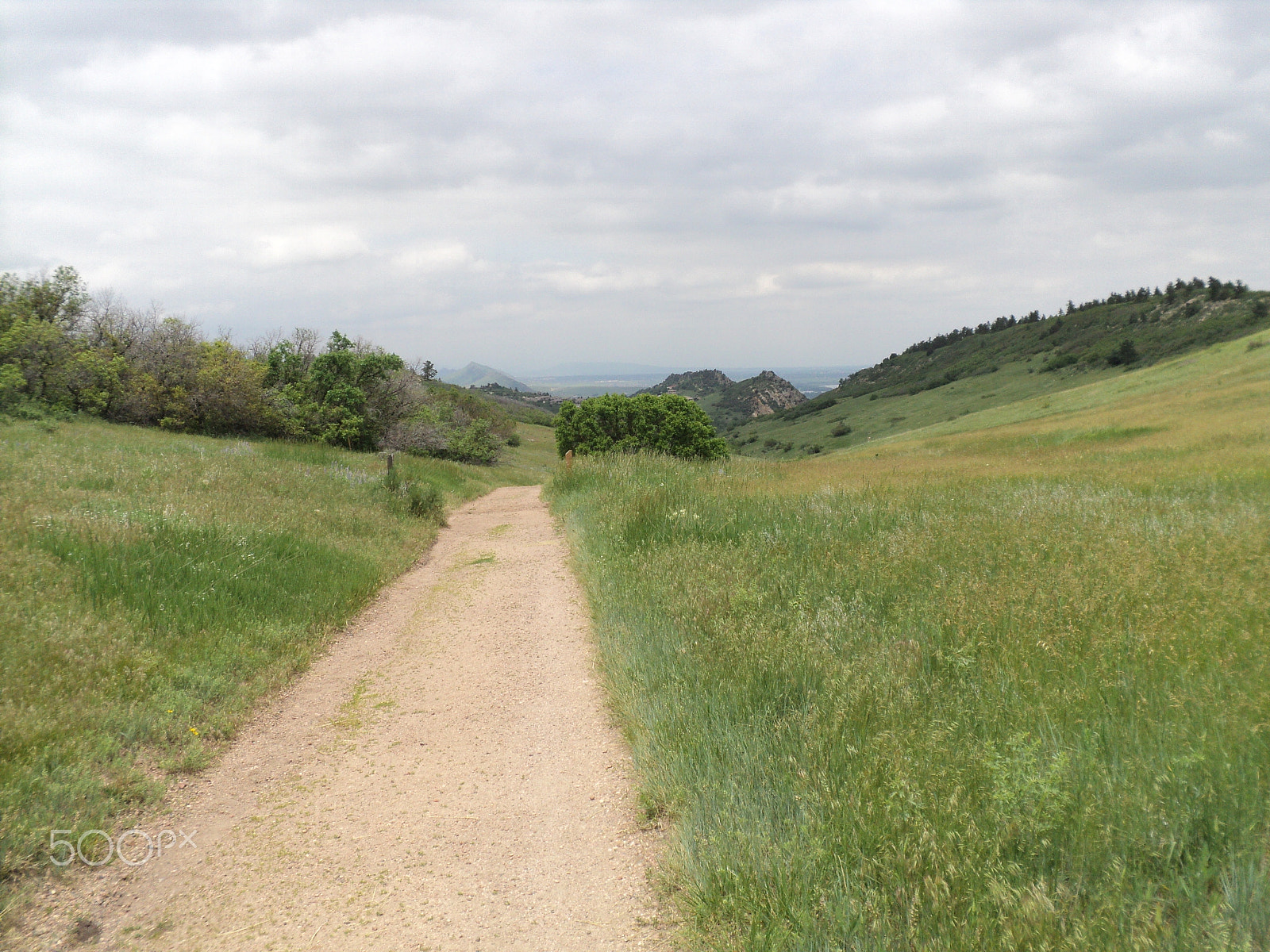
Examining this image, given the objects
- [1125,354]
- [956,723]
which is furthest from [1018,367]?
[956,723]

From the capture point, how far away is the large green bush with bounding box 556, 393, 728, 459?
3900 centimetres

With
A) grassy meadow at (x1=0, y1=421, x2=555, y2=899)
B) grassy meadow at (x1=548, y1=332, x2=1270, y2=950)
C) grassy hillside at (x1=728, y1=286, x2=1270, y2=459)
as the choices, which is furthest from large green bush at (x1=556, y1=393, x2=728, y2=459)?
grassy hillside at (x1=728, y1=286, x2=1270, y2=459)

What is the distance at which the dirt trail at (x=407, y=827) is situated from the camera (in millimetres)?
3137

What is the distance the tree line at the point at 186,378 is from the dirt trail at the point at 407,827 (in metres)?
16.9

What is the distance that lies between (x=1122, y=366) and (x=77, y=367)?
107m

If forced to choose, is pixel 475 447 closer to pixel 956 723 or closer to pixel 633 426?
pixel 633 426

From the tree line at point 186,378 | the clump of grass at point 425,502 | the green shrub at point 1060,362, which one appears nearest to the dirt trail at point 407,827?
the clump of grass at point 425,502

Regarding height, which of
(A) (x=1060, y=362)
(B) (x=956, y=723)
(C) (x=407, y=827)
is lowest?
(C) (x=407, y=827)

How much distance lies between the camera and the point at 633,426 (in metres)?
40.3

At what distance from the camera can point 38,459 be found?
1056 cm

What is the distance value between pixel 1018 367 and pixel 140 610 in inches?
5641

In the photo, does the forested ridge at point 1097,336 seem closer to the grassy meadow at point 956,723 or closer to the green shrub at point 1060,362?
the green shrub at point 1060,362

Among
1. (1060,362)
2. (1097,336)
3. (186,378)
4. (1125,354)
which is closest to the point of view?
(186,378)

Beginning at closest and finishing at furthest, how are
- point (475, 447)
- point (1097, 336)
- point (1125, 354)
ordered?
1. point (475, 447)
2. point (1125, 354)
3. point (1097, 336)
